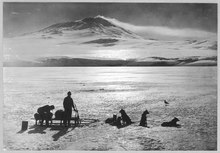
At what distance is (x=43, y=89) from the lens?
6.15 m

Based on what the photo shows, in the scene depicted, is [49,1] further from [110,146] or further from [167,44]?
[110,146]

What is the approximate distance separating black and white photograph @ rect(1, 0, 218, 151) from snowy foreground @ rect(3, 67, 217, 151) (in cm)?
2

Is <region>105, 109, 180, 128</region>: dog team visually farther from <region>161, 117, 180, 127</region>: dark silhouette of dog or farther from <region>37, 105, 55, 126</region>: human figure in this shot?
<region>37, 105, 55, 126</region>: human figure

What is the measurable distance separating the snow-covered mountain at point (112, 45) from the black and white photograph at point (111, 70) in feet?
0.07

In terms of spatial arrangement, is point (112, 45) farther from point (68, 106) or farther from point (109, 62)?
point (68, 106)

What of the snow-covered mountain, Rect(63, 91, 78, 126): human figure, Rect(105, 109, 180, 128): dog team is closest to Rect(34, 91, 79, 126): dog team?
Rect(63, 91, 78, 126): human figure

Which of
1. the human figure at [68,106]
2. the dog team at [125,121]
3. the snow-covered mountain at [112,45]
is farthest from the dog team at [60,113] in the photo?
the snow-covered mountain at [112,45]

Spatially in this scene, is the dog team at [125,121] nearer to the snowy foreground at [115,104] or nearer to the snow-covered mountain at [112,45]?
the snowy foreground at [115,104]

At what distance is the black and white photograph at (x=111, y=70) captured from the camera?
Result: 586cm

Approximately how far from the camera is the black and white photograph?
5.86 m

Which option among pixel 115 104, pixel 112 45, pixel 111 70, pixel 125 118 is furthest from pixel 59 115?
pixel 112 45

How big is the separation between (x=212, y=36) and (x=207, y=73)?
0.75 m

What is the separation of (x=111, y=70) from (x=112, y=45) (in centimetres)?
50

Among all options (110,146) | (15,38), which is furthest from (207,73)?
(15,38)
